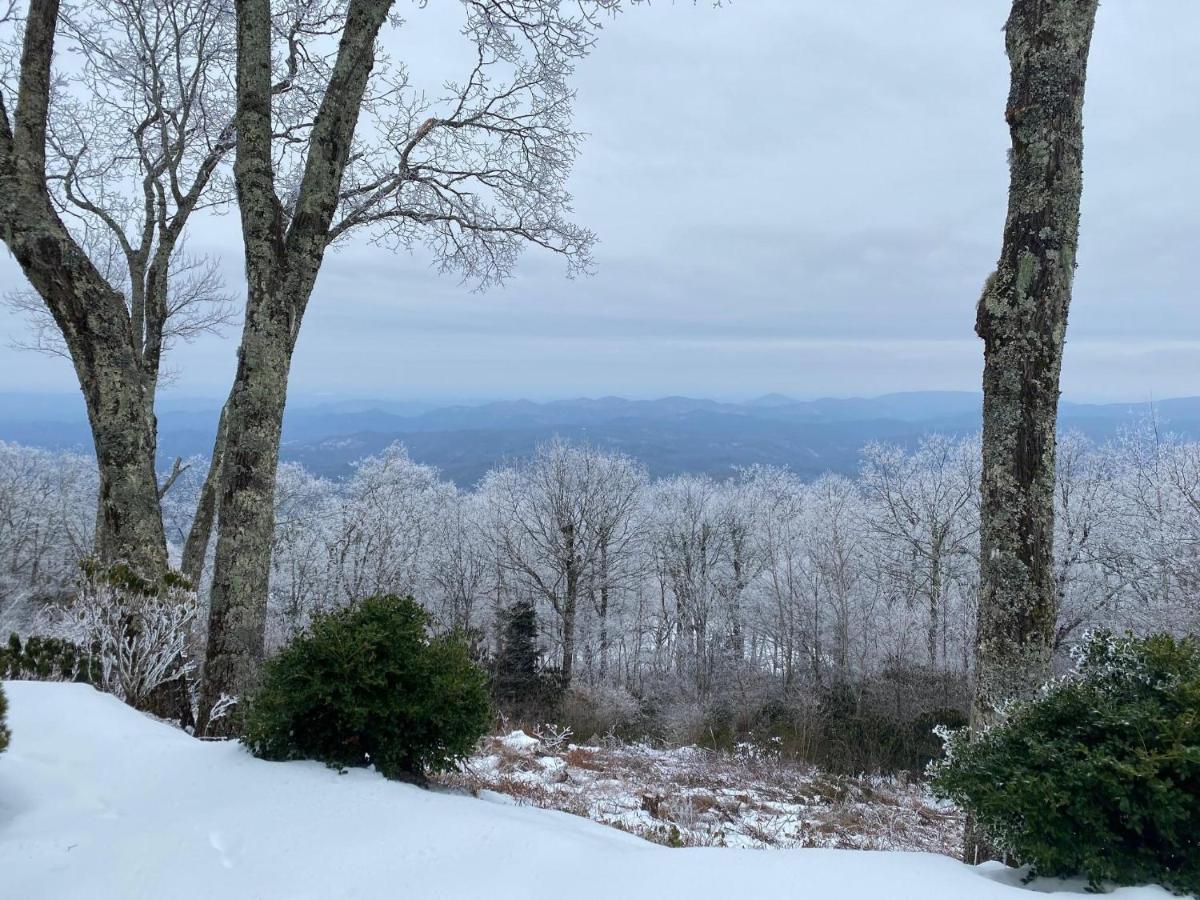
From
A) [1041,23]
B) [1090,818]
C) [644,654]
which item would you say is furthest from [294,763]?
[644,654]

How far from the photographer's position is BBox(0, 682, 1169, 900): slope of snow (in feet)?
8.41

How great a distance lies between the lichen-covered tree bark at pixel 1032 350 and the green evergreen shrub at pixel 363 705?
9.55ft

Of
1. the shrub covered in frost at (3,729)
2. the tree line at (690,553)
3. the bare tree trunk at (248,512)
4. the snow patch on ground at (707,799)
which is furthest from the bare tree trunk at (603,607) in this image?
the shrub covered in frost at (3,729)

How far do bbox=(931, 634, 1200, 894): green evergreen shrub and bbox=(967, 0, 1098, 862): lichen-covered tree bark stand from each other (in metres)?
0.76

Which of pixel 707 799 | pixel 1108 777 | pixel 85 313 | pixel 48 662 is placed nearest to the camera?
pixel 1108 777

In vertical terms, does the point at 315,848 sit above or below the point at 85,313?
below

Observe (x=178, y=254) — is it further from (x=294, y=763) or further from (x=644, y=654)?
(x=644, y=654)

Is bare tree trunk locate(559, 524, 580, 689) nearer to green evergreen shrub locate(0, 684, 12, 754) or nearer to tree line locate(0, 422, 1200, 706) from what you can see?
tree line locate(0, 422, 1200, 706)

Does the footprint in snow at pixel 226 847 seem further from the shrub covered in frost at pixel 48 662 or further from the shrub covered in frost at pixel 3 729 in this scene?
the shrub covered in frost at pixel 48 662

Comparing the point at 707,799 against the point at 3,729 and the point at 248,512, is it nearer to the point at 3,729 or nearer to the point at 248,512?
the point at 248,512

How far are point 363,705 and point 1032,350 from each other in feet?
13.3

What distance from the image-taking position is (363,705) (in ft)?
11.9

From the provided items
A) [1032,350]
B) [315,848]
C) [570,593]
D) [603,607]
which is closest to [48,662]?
[315,848]

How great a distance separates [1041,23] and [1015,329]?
67.1 inches
